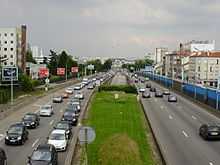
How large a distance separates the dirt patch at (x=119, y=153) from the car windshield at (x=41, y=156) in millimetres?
2554

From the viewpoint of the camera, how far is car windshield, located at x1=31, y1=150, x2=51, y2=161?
21.0 meters

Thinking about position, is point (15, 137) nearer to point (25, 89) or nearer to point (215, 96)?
point (215, 96)

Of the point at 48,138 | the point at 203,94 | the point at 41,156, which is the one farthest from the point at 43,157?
the point at 203,94

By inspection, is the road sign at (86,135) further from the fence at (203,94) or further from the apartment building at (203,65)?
the apartment building at (203,65)

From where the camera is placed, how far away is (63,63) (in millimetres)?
165750

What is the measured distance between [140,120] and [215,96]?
1640 centimetres

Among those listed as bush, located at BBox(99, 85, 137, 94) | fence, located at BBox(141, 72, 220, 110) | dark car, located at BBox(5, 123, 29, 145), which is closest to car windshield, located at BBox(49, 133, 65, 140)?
dark car, located at BBox(5, 123, 29, 145)

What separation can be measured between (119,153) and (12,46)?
112 metres

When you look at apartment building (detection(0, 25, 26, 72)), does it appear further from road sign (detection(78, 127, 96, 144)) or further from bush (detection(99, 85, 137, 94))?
road sign (detection(78, 127, 96, 144))

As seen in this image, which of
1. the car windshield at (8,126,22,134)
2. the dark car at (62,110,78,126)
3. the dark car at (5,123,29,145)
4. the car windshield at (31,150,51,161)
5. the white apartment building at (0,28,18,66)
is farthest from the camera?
the white apartment building at (0,28,18,66)

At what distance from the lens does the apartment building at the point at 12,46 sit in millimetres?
128750

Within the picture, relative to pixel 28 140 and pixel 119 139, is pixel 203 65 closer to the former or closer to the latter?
pixel 28 140

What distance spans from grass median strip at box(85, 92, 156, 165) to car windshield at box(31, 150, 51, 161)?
7.66 ft

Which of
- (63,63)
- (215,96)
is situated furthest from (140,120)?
(63,63)
